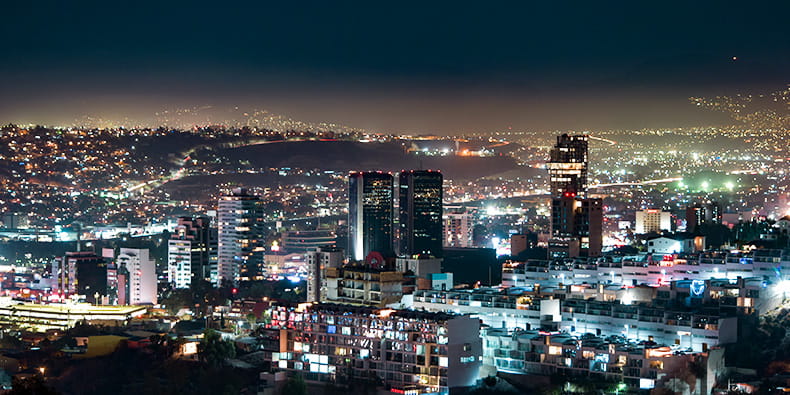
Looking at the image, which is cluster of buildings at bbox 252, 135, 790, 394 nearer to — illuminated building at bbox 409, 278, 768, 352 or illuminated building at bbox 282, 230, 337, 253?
illuminated building at bbox 409, 278, 768, 352

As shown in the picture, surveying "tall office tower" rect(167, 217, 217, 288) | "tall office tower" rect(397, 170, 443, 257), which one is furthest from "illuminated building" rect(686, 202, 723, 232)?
"tall office tower" rect(167, 217, 217, 288)

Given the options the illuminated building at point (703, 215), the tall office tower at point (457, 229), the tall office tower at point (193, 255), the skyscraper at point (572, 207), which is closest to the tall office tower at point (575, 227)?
the skyscraper at point (572, 207)

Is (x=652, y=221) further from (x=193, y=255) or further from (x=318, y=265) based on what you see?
(x=193, y=255)

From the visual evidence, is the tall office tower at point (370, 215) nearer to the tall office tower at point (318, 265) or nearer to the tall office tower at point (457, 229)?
the tall office tower at point (457, 229)

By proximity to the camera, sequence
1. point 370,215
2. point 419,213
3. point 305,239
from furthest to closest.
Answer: point 305,239 → point 370,215 → point 419,213

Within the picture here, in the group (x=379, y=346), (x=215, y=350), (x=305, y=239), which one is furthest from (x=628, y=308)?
(x=305, y=239)

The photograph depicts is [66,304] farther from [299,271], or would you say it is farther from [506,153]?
[506,153]
